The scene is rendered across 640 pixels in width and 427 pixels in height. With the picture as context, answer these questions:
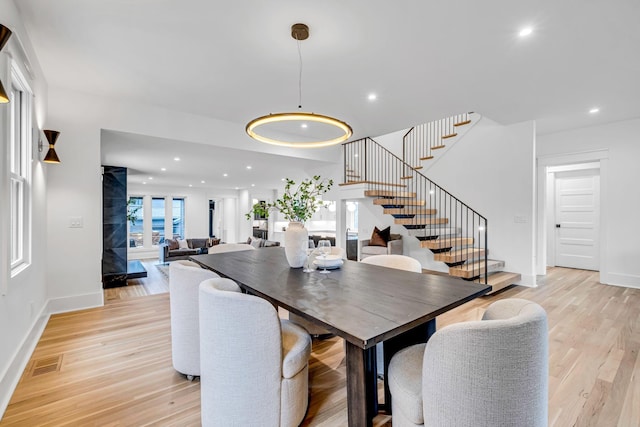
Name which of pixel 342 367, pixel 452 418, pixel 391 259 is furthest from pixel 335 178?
pixel 452 418

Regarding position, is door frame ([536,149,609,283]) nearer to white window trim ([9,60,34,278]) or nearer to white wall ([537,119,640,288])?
white wall ([537,119,640,288])

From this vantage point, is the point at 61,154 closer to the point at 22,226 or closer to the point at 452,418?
the point at 22,226

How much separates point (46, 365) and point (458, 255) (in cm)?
484

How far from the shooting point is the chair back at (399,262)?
2.30 meters

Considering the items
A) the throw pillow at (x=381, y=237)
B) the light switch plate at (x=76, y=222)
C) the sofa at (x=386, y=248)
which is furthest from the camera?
the throw pillow at (x=381, y=237)

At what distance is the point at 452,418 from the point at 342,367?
1411 millimetres

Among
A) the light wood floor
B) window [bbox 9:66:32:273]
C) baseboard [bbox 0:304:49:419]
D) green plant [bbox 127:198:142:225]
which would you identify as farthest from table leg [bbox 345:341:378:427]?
green plant [bbox 127:198:142:225]

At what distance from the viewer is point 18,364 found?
216 cm

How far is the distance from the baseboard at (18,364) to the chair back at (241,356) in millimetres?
1475

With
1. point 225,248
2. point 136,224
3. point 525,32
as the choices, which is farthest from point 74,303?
point 136,224

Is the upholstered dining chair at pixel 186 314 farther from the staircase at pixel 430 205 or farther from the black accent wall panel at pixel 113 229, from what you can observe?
the black accent wall panel at pixel 113 229

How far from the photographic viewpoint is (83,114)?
11.9 feet

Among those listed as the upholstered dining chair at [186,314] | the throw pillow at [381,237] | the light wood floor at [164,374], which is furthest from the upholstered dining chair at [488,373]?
the throw pillow at [381,237]

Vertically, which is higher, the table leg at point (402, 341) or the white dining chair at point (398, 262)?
the white dining chair at point (398, 262)
